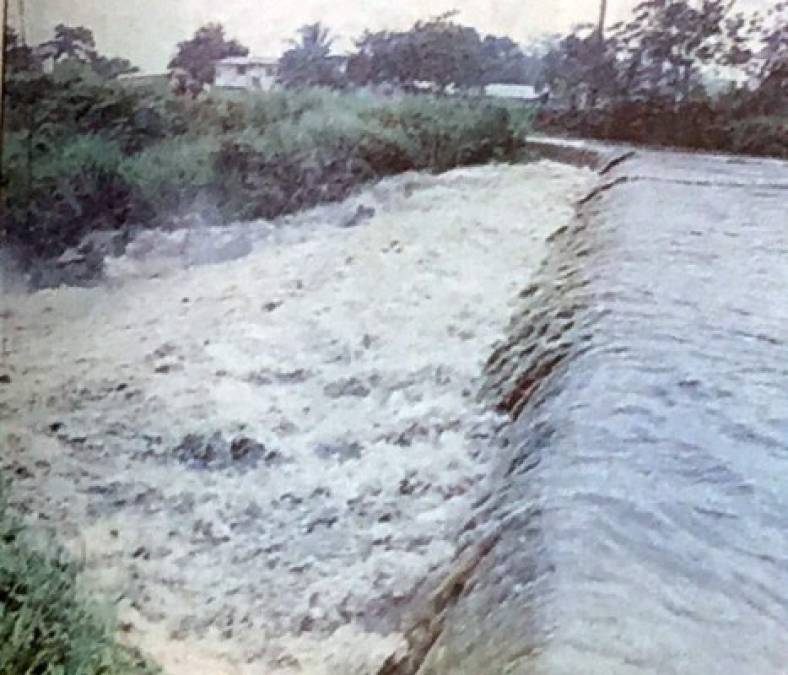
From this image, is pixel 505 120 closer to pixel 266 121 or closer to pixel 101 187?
pixel 266 121

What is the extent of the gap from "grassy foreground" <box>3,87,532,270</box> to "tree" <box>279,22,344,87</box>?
0.01 meters

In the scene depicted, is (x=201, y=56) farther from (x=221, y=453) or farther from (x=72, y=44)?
(x=221, y=453)

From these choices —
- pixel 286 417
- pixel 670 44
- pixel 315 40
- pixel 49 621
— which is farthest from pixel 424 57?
pixel 49 621

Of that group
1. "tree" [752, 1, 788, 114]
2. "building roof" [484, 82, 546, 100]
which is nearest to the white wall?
"building roof" [484, 82, 546, 100]

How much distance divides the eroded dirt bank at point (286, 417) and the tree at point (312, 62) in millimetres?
130

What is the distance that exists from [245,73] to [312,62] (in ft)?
0.25

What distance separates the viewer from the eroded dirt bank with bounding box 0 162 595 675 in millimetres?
1491

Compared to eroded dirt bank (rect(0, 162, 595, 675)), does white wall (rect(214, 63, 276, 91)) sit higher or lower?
higher

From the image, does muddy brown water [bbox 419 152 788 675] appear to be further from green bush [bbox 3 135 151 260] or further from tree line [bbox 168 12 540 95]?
green bush [bbox 3 135 151 260]

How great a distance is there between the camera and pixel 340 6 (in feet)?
5.18

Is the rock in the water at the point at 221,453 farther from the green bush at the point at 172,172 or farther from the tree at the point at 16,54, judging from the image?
the tree at the point at 16,54

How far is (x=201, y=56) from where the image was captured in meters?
1.62

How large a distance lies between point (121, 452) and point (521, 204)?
0.50m

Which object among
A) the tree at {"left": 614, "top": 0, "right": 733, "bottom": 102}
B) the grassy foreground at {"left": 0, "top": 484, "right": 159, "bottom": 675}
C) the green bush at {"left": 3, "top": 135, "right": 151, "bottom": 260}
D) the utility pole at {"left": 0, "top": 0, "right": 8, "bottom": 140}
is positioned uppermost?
the tree at {"left": 614, "top": 0, "right": 733, "bottom": 102}
